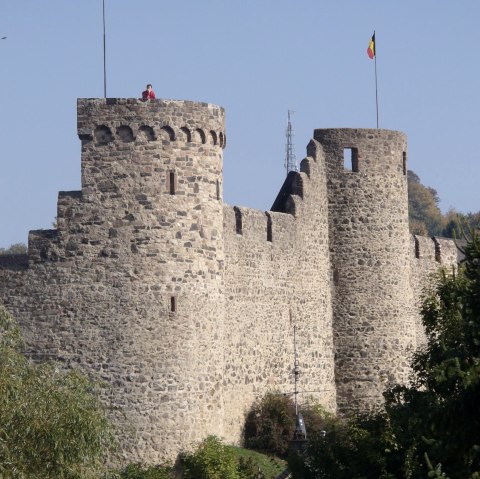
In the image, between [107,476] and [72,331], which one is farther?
[72,331]

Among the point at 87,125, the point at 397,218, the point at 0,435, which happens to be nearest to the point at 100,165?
the point at 87,125

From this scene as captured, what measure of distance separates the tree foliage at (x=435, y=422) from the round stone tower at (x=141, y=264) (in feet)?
12.9

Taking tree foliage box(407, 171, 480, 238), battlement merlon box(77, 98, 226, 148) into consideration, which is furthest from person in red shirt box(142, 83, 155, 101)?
tree foliage box(407, 171, 480, 238)

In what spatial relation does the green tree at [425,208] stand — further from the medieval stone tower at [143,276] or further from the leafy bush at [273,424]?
the medieval stone tower at [143,276]

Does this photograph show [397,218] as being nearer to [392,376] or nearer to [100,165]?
[392,376]

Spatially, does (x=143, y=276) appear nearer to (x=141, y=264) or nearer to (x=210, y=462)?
(x=141, y=264)

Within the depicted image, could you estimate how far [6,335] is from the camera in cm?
3388

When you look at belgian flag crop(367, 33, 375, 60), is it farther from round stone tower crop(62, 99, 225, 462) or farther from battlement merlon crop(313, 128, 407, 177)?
round stone tower crop(62, 99, 225, 462)

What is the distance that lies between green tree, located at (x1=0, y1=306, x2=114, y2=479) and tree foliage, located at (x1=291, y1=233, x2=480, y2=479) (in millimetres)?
3644

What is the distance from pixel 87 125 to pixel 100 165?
0.83 meters

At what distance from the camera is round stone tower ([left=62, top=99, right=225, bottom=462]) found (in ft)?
128

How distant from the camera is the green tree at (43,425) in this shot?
31.8m

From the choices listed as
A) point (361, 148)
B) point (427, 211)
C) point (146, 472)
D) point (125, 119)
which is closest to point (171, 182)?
point (125, 119)

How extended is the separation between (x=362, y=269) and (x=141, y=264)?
12.0 metres
